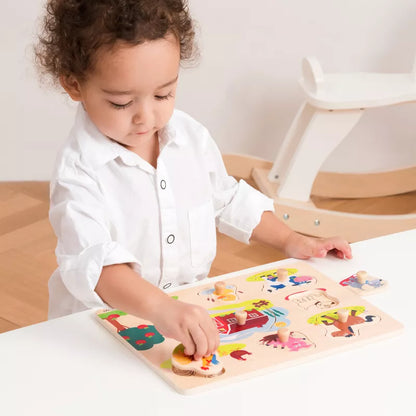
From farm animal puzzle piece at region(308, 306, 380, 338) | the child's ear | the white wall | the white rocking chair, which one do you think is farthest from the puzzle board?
the white wall

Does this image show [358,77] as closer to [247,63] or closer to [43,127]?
[247,63]

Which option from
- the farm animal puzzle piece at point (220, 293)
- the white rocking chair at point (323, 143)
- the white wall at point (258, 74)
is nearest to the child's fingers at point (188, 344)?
the farm animal puzzle piece at point (220, 293)

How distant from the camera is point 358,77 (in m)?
2.29

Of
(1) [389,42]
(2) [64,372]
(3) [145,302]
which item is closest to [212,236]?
(3) [145,302]

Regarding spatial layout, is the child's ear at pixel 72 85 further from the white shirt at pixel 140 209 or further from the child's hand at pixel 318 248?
the child's hand at pixel 318 248

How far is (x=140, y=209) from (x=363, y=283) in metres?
0.32

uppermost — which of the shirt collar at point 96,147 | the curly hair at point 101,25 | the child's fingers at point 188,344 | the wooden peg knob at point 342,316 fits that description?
the curly hair at point 101,25

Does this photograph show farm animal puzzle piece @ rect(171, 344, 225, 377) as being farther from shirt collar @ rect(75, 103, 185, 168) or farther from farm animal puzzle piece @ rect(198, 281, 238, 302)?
shirt collar @ rect(75, 103, 185, 168)

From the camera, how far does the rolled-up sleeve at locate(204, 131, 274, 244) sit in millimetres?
1112

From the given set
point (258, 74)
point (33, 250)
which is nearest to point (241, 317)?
point (33, 250)

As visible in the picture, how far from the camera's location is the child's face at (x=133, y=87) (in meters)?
0.86

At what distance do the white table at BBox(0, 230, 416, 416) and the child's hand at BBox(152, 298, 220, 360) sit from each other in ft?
0.15

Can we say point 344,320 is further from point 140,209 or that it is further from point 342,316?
point 140,209

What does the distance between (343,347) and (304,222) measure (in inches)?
54.9
